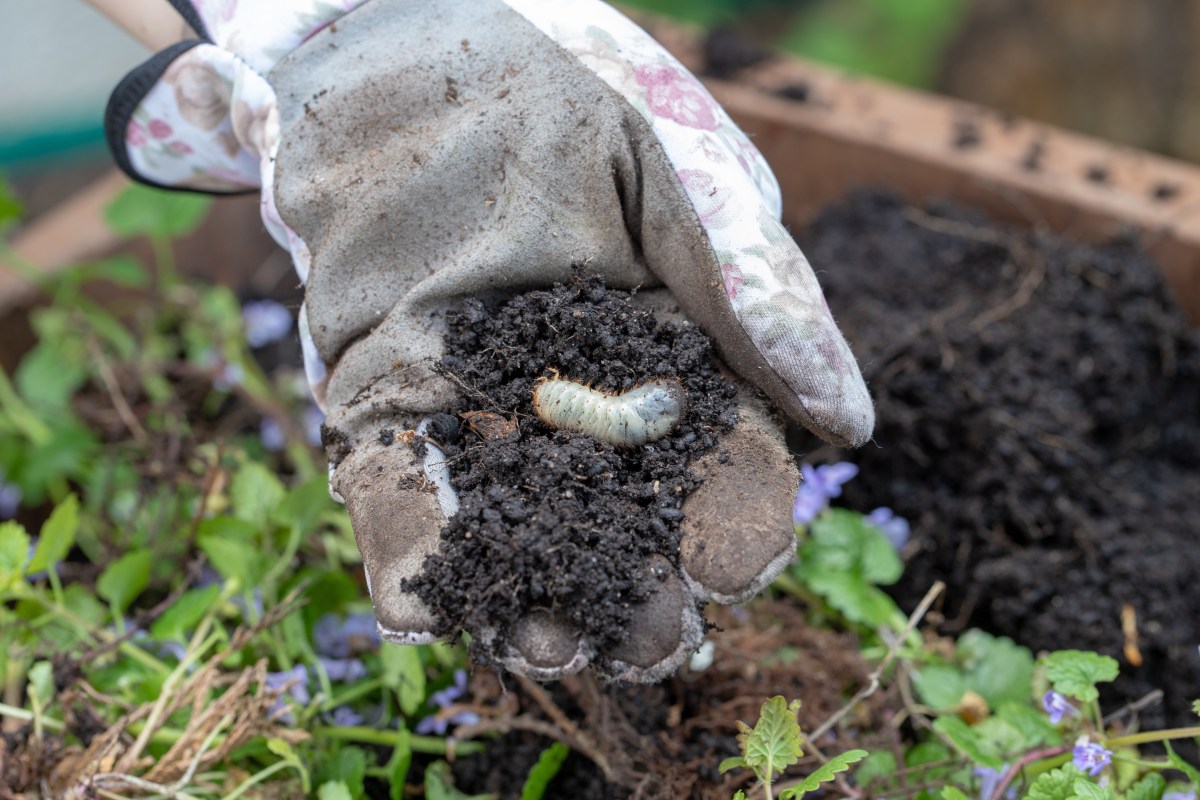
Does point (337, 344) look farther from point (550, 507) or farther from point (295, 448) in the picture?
point (295, 448)

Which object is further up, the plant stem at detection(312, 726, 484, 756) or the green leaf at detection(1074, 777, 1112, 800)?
the green leaf at detection(1074, 777, 1112, 800)

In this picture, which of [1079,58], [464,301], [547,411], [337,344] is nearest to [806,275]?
[547,411]

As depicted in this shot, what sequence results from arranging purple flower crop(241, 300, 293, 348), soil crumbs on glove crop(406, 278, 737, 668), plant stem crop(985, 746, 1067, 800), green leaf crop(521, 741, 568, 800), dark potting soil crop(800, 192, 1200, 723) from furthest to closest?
purple flower crop(241, 300, 293, 348) → dark potting soil crop(800, 192, 1200, 723) → green leaf crop(521, 741, 568, 800) → plant stem crop(985, 746, 1067, 800) → soil crumbs on glove crop(406, 278, 737, 668)

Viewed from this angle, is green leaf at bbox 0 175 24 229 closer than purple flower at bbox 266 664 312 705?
No

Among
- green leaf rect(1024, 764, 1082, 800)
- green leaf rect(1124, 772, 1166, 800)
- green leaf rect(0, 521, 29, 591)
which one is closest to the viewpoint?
green leaf rect(1024, 764, 1082, 800)

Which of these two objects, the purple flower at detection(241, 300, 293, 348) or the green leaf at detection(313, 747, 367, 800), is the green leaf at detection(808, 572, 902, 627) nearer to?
the green leaf at detection(313, 747, 367, 800)

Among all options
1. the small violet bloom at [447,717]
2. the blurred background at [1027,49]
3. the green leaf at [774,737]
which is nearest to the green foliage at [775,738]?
the green leaf at [774,737]

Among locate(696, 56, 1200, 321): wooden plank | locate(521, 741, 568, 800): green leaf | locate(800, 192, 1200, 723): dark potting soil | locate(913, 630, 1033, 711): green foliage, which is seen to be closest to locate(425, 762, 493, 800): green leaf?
locate(521, 741, 568, 800): green leaf
